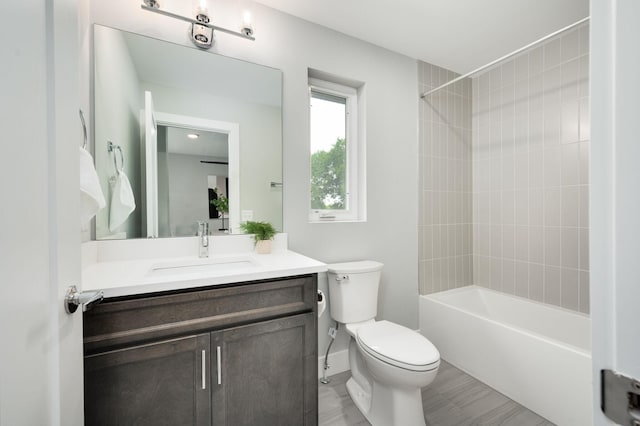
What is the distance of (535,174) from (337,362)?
7.06ft

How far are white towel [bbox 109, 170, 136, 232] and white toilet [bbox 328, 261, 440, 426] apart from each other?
120 centimetres

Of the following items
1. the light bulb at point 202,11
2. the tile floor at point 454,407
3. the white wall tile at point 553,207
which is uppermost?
the light bulb at point 202,11

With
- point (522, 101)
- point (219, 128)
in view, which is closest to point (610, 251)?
point (219, 128)

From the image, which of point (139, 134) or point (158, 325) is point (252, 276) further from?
point (139, 134)

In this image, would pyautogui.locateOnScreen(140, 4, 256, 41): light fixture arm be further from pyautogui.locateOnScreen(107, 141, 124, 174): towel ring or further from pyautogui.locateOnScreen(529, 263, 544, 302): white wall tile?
pyautogui.locateOnScreen(529, 263, 544, 302): white wall tile

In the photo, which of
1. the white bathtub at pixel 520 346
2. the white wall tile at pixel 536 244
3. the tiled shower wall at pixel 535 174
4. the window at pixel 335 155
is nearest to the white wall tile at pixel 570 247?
the tiled shower wall at pixel 535 174

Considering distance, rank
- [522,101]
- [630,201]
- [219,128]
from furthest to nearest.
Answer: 1. [522,101]
2. [219,128]
3. [630,201]

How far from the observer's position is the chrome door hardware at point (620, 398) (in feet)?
1.13

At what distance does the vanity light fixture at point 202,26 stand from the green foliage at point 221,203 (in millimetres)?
834

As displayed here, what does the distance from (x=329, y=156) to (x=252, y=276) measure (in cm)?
123

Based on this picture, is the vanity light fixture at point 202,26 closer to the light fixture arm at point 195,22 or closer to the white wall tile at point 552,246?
the light fixture arm at point 195,22

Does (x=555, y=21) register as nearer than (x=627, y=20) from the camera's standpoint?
No

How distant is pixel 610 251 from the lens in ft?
1.19

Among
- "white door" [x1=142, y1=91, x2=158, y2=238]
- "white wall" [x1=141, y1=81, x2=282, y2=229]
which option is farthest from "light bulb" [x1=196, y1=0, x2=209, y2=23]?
"white door" [x1=142, y1=91, x2=158, y2=238]
